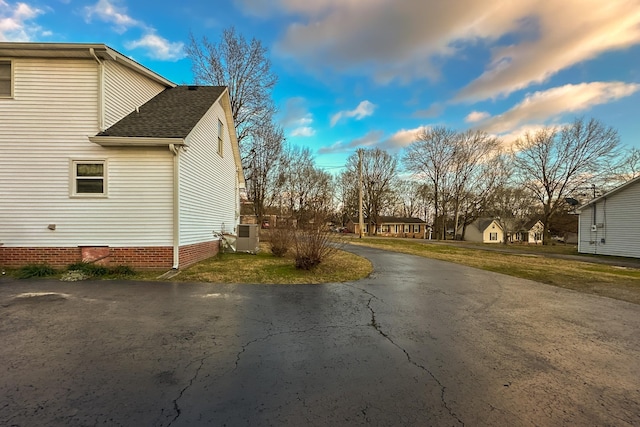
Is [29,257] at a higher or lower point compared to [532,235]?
higher

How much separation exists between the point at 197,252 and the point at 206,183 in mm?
2883

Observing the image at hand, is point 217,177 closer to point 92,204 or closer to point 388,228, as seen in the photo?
point 92,204

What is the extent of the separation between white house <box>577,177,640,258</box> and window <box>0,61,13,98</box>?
30.0 metres

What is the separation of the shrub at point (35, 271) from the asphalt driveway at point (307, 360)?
1.53 m

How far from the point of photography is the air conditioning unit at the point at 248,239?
1501 centimetres

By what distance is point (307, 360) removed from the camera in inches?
146

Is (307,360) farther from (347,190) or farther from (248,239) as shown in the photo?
(347,190)

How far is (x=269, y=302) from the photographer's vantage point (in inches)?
248

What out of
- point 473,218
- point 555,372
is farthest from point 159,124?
point 473,218

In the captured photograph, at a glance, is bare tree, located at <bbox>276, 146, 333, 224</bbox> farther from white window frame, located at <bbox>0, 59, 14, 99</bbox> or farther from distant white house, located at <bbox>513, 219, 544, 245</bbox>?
distant white house, located at <bbox>513, 219, 544, 245</bbox>

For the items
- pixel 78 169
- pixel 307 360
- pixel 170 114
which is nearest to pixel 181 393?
pixel 307 360

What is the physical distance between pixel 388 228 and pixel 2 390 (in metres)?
66.2

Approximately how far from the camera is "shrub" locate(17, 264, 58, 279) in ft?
26.3

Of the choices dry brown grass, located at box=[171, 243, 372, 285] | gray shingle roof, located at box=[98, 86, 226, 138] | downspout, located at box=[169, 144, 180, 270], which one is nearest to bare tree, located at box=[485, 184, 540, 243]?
dry brown grass, located at box=[171, 243, 372, 285]
